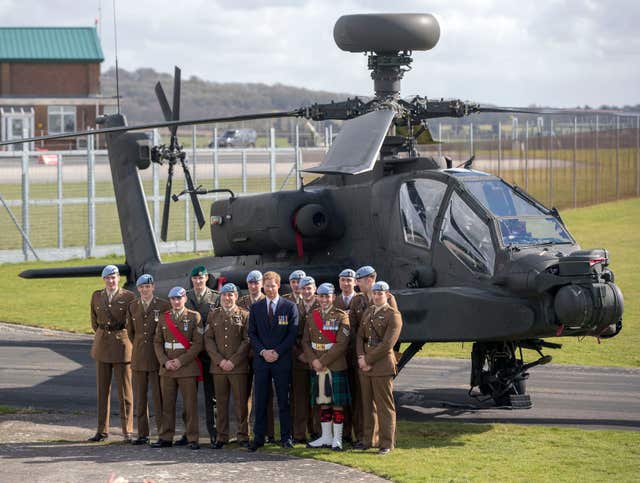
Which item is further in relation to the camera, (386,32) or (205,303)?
(386,32)

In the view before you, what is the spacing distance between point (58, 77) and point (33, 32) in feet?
12.6

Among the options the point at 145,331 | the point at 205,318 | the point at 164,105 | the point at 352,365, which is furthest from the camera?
the point at 164,105

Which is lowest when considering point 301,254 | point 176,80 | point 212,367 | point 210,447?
point 210,447

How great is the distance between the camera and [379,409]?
1077 cm

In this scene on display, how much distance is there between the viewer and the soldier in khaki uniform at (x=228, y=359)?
11.2 m

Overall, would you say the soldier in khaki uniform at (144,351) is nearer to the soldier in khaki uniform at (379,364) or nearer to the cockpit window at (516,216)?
the soldier in khaki uniform at (379,364)

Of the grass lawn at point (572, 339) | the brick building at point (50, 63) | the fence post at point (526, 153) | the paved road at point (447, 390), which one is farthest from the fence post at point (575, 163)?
the brick building at point (50, 63)

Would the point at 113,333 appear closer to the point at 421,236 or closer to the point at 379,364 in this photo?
the point at 379,364

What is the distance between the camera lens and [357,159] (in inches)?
438

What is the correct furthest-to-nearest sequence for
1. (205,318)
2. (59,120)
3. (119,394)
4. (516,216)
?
(59,120) < (516,216) < (119,394) < (205,318)

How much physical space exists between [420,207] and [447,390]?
2.62 m

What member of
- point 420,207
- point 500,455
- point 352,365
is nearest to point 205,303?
point 352,365

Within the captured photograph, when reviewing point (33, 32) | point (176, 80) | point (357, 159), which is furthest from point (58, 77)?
point (357, 159)

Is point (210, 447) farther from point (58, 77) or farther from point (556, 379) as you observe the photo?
point (58, 77)
